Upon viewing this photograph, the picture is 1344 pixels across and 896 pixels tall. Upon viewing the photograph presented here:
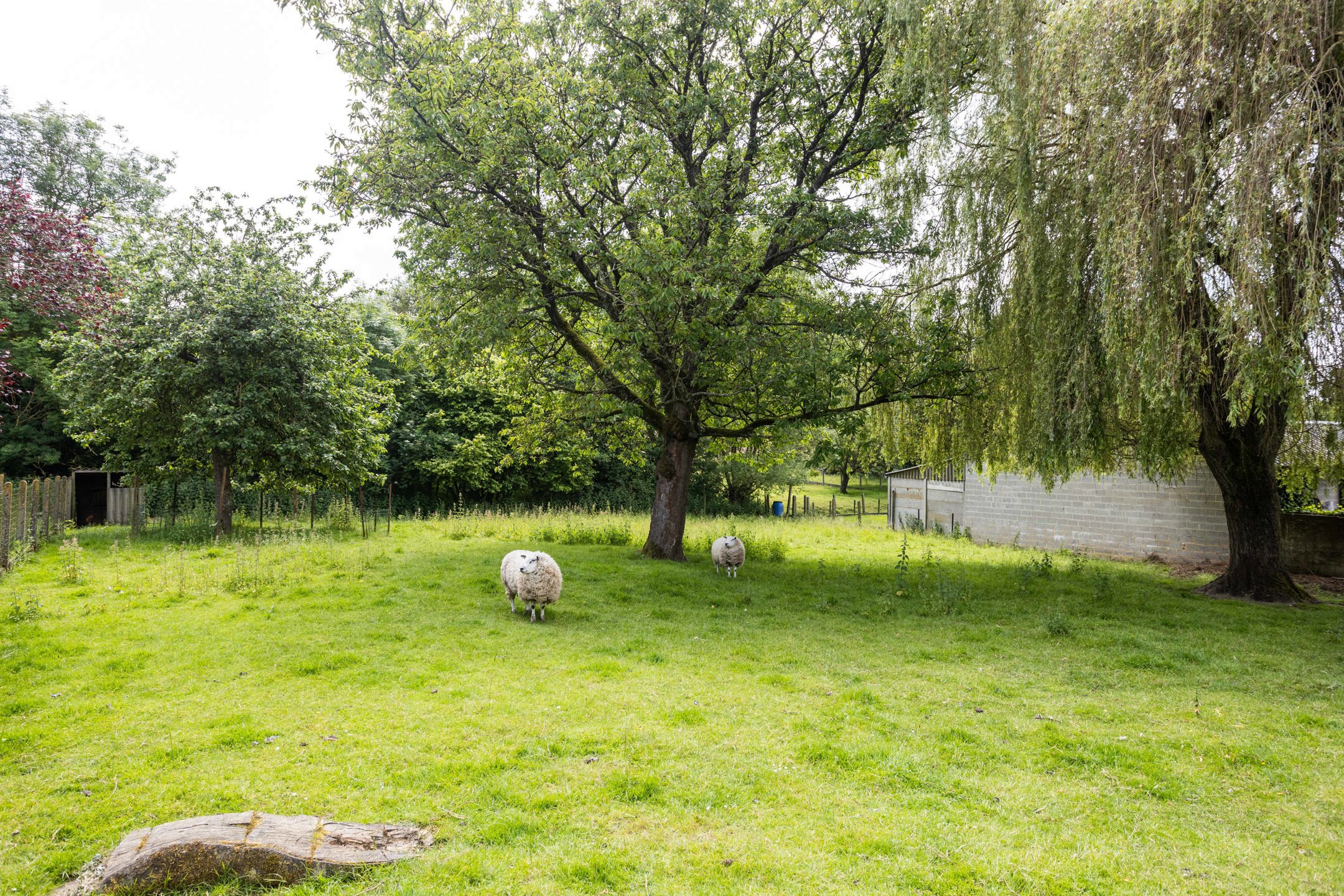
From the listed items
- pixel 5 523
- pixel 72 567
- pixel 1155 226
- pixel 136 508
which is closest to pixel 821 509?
pixel 1155 226

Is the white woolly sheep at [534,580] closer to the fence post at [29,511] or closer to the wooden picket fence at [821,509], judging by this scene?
the fence post at [29,511]

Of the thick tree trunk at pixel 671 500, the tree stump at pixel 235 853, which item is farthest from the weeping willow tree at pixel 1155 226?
the tree stump at pixel 235 853

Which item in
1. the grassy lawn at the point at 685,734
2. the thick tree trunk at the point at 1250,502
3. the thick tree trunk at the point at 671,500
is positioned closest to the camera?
the grassy lawn at the point at 685,734

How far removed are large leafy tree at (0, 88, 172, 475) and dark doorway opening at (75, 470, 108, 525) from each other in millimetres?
1931

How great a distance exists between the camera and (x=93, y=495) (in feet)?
65.4

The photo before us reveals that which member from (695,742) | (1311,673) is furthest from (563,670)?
(1311,673)

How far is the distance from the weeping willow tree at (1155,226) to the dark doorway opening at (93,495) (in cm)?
2282

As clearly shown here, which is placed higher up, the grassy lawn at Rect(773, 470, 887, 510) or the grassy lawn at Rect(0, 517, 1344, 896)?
the grassy lawn at Rect(773, 470, 887, 510)

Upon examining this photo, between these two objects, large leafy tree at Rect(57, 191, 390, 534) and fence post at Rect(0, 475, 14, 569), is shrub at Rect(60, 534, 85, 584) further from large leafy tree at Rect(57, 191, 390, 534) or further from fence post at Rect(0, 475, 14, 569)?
large leafy tree at Rect(57, 191, 390, 534)

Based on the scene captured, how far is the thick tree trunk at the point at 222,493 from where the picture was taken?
638 inches

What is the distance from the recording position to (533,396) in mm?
16609

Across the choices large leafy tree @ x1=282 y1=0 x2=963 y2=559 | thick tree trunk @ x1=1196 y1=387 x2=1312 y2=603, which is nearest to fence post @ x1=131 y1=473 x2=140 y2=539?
large leafy tree @ x1=282 y1=0 x2=963 y2=559

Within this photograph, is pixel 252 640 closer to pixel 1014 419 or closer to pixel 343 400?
pixel 343 400

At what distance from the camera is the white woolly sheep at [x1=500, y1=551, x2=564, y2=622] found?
967 centimetres
